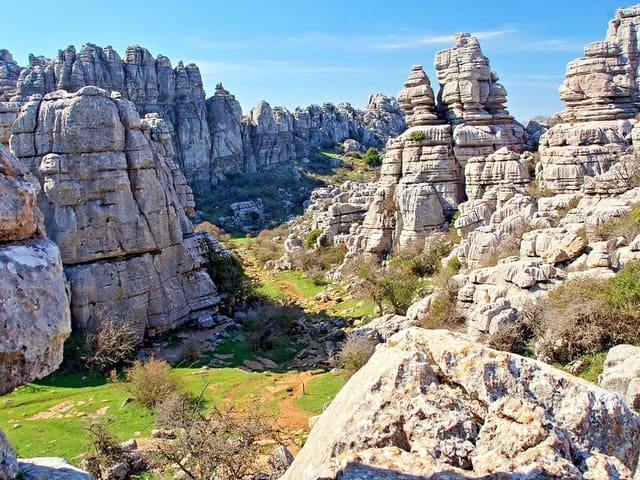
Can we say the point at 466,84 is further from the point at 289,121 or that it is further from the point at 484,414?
the point at 289,121

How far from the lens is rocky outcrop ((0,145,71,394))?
2.88 metres

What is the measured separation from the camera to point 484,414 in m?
3.41

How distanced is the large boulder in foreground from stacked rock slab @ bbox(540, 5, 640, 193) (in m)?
19.2

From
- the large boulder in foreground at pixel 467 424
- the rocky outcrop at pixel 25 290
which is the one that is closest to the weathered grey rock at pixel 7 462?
the rocky outcrop at pixel 25 290

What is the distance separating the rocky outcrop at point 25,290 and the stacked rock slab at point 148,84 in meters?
48.3

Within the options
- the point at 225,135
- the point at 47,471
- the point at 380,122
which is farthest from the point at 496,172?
the point at 380,122

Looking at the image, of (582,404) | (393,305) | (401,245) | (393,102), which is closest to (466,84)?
(401,245)

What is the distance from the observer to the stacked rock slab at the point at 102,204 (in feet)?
56.5

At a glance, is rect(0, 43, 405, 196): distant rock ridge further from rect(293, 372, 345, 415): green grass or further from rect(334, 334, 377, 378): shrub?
rect(293, 372, 345, 415): green grass

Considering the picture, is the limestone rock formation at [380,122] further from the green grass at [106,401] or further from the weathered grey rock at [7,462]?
the weathered grey rock at [7,462]

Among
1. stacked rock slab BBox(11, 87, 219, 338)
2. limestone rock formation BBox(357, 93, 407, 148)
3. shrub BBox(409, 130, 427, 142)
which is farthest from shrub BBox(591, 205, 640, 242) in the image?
limestone rock formation BBox(357, 93, 407, 148)

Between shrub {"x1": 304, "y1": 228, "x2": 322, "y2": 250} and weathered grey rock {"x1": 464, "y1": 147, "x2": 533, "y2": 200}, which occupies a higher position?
weathered grey rock {"x1": 464, "y1": 147, "x2": 533, "y2": 200}

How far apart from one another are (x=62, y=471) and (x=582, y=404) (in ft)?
10.5

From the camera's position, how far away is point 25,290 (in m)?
2.96
